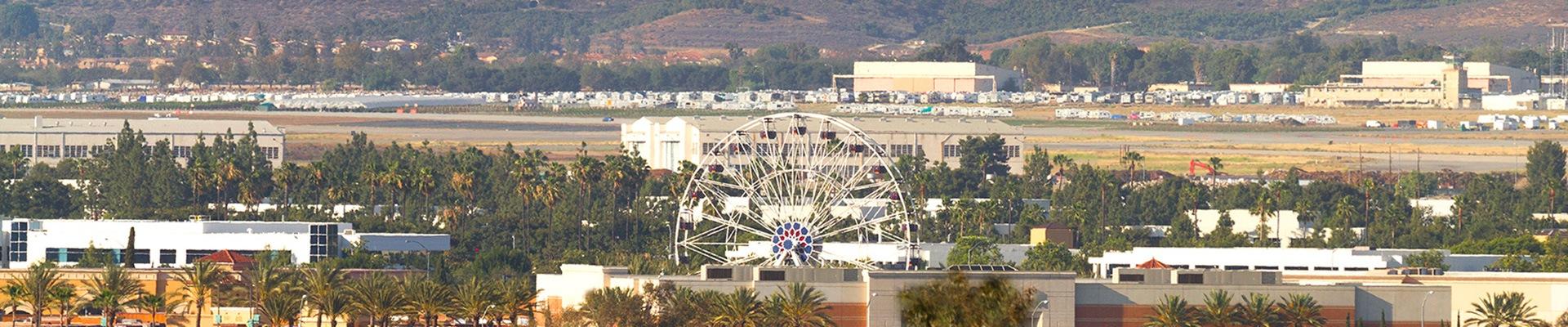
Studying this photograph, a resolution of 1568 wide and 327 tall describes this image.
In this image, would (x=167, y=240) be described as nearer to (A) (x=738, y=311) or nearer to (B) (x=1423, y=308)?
(A) (x=738, y=311)

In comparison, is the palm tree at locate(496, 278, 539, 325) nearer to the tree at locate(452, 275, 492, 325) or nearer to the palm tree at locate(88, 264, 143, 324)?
the tree at locate(452, 275, 492, 325)

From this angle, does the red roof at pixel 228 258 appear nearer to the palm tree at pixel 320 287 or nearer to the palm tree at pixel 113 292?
the palm tree at pixel 113 292

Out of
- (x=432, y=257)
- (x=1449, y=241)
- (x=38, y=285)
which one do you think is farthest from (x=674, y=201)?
(x=38, y=285)

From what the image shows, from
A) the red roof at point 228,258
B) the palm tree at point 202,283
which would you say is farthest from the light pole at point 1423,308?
the red roof at point 228,258

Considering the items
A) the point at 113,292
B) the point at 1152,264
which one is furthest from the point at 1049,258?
the point at 113,292

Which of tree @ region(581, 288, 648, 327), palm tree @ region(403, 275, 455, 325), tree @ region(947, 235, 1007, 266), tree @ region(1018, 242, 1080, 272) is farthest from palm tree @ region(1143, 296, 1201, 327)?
tree @ region(947, 235, 1007, 266)

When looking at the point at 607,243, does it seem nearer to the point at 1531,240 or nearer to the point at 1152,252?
the point at 1152,252
